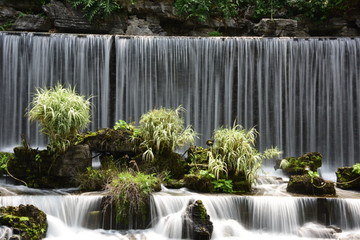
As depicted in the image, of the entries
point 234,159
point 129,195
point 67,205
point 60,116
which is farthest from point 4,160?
point 234,159

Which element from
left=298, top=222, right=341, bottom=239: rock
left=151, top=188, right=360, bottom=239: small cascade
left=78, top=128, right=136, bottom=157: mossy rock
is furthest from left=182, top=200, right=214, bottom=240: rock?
left=78, top=128, right=136, bottom=157: mossy rock

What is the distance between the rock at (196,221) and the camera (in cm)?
742

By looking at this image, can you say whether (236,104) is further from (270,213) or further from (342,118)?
(270,213)

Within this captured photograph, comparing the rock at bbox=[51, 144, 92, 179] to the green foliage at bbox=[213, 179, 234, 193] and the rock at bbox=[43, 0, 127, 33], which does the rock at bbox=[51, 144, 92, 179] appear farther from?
the rock at bbox=[43, 0, 127, 33]

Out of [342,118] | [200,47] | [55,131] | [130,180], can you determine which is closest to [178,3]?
[200,47]

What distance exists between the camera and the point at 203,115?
13.7 m

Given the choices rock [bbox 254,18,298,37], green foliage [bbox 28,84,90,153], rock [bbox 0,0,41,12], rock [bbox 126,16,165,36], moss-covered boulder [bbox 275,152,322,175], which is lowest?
moss-covered boulder [bbox 275,152,322,175]

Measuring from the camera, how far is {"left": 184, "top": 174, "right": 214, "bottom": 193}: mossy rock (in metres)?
9.01

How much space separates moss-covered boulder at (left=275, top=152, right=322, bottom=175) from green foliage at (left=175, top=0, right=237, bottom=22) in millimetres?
6991

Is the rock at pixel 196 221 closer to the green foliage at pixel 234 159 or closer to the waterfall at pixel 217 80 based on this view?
the green foliage at pixel 234 159

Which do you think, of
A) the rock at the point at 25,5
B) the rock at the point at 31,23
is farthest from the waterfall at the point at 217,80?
the rock at the point at 25,5

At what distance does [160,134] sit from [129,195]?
2.15 m

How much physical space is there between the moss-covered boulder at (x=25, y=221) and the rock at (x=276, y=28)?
10496 mm

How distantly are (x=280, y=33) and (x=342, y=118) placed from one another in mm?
3731
